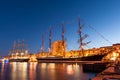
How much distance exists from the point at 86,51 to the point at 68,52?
18.7 meters

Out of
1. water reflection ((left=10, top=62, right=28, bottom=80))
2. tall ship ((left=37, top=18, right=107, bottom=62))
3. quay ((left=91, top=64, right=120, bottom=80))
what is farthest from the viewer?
tall ship ((left=37, top=18, right=107, bottom=62))

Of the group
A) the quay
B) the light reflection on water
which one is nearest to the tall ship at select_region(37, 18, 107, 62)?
the light reflection on water

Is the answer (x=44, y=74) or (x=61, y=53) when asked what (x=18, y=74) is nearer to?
(x=44, y=74)

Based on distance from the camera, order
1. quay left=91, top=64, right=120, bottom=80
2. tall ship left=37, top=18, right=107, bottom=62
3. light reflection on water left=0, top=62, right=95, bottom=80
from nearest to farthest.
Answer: quay left=91, top=64, right=120, bottom=80 → light reflection on water left=0, top=62, right=95, bottom=80 → tall ship left=37, top=18, right=107, bottom=62

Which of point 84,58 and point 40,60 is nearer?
point 84,58

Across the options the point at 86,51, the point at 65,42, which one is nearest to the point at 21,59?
the point at 65,42

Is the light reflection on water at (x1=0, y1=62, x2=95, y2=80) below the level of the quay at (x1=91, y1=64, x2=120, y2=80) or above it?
below

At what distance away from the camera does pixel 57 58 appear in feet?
391

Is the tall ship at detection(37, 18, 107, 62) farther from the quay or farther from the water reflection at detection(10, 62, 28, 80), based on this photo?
the quay

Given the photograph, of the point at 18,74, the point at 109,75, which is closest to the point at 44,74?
the point at 18,74

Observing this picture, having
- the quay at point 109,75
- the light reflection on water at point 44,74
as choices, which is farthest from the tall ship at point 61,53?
the quay at point 109,75

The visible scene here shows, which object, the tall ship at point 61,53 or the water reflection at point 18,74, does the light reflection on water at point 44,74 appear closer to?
the water reflection at point 18,74

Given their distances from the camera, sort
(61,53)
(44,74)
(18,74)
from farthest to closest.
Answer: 1. (61,53)
2. (44,74)
3. (18,74)

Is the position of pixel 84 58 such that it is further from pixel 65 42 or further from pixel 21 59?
pixel 21 59
